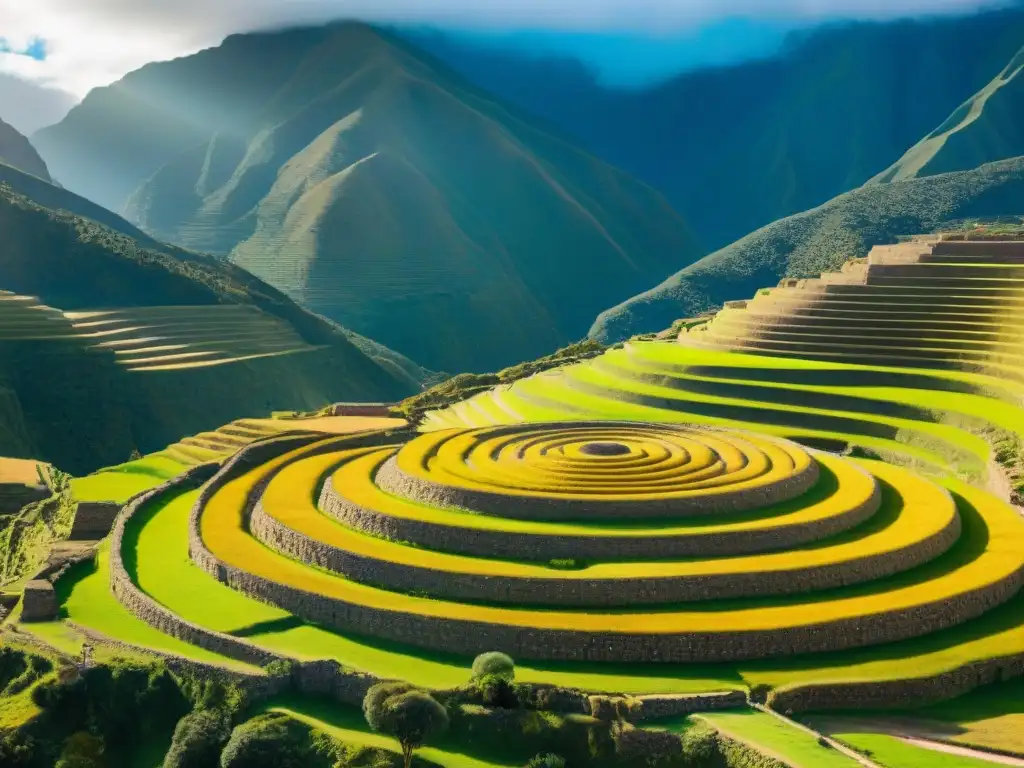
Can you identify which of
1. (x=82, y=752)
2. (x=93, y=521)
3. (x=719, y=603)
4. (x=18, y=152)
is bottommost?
(x=82, y=752)

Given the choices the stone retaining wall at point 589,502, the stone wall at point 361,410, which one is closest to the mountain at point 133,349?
the stone wall at point 361,410

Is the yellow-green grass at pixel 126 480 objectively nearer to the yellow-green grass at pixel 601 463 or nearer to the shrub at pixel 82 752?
the yellow-green grass at pixel 601 463

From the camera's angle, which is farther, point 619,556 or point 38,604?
point 38,604

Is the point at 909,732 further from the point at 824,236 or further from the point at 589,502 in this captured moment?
the point at 824,236

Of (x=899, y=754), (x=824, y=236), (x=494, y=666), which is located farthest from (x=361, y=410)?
(x=824, y=236)

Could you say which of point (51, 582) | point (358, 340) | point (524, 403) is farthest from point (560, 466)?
point (358, 340)

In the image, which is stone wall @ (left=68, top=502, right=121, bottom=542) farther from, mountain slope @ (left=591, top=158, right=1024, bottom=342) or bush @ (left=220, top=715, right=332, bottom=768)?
mountain slope @ (left=591, top=158, right=1024, bottom=342)

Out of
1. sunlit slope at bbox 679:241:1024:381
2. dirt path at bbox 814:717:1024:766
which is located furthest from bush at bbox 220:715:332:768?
sunlit slope at bbox 679:241:1024:381
